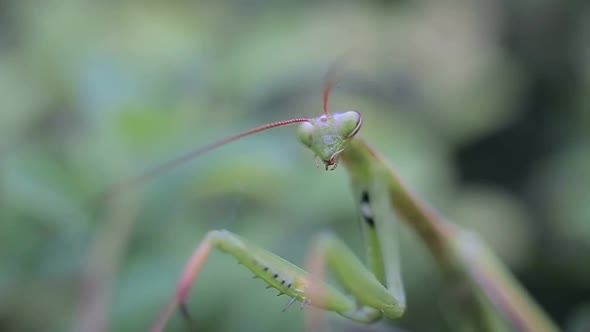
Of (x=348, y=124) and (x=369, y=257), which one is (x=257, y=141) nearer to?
(x=369, y=257)

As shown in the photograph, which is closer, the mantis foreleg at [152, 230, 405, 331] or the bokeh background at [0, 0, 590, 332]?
the mantis foreleg at [152, 230, 405, 331]

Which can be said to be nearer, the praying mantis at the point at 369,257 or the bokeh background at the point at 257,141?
the praying mantis at the point at 369,257

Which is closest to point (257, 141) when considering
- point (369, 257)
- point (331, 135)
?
point (369, 257)

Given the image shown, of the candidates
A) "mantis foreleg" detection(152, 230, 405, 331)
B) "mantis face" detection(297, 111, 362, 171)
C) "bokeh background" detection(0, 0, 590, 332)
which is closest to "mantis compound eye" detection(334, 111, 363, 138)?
"mantis face" detection(297, 111, 362, 171)

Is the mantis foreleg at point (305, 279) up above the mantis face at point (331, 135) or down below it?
below

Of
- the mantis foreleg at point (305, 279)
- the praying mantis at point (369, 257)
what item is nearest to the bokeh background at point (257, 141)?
the praying mantis at point (369, 257)

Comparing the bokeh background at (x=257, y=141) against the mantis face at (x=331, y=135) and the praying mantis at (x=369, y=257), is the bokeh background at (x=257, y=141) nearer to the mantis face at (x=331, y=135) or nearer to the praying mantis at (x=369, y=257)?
the praying mantis at (x=369, y=257)

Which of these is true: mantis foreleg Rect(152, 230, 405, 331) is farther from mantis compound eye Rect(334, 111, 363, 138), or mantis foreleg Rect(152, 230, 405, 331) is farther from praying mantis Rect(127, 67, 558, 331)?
mantis compound eye Rect(334, 111, 363, 138)
